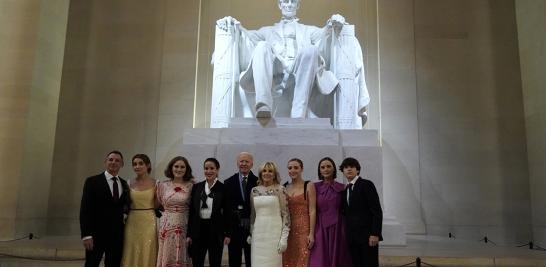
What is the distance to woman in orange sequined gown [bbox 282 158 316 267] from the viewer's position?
3494mm

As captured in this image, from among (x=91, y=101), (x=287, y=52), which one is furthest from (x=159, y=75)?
(x=287, y=52)

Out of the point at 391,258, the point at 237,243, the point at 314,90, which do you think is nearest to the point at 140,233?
the point at 237,243

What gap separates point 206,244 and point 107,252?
0.73 m

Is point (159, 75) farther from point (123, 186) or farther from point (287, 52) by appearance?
point (123, 186)

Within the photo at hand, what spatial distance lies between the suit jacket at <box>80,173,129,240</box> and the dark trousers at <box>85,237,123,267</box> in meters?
0.03

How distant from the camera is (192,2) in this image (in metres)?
8.70

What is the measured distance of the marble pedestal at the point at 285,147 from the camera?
5.66 m

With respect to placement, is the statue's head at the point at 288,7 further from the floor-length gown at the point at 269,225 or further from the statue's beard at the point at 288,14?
the floor-length gown at the point at 269,225

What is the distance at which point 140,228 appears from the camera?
349cm

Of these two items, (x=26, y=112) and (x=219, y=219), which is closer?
(x=219, y=219)

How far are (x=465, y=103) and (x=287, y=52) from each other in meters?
3.54

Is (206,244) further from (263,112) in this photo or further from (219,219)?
(263,112)

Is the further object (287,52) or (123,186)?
(287,52)

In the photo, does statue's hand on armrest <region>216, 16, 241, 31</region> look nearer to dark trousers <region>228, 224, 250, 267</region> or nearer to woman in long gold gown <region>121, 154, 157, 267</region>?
woman in long gold gown <region>121, 154, 157, 267</region>
